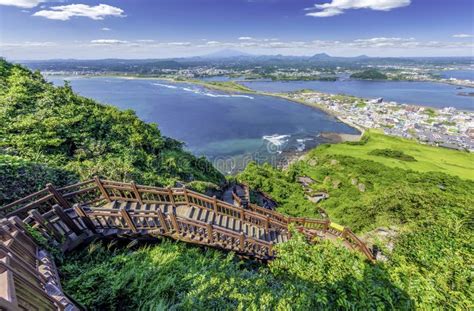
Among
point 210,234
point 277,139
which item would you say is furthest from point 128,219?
point 277,139

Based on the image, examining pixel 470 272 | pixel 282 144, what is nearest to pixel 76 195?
pixel 470 272

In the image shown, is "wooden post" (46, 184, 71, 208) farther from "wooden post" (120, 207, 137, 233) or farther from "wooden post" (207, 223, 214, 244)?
"wooden post" (207, 223, 214, 244)

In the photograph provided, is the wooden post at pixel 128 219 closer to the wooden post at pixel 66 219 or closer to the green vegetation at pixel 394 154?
the wooden post at pixel 66 219

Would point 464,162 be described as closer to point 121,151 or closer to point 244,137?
point 244,137

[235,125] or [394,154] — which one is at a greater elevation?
[235,125]

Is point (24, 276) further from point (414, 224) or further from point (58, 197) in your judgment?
point (414, 224)

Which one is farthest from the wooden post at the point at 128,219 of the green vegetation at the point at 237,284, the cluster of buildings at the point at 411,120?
the cluster of buildings at the point at 411,120

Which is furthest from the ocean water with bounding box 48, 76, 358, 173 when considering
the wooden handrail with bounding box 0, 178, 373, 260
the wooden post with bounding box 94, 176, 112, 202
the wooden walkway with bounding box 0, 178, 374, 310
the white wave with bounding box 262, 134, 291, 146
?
the wooden post with bounding box 94, 176, 112, 202
